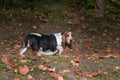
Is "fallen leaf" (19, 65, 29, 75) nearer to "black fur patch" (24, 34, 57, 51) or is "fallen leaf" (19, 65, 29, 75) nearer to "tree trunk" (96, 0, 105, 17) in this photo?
"black fur patch" (24, 34, 57, 51)

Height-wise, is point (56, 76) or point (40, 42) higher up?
point (56, 76)

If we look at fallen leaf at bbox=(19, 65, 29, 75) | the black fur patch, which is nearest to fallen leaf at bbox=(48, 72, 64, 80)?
fallen leaf at bbox=(19, 65, 29, 75)

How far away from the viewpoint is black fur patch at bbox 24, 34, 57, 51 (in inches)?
367

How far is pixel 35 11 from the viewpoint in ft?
A: 57.0

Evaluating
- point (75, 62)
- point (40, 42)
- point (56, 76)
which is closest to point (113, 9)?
point (40, 42)

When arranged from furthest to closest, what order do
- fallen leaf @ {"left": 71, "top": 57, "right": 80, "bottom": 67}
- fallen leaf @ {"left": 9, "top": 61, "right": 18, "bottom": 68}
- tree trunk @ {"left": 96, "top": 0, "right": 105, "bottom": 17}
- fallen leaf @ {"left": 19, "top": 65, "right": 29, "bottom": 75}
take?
tree trunk @ {"left": 96, "top": 0, "right": 105, "bottom": 17}
fallen leaf @ {"left": 71, "top": 57, "right": 80, "bottom": 67}
fallen leaf @ {"left": 9, "top": 61, "right": 18, "bottom": 68}
fallen leaf @ {"left": 19, "top": 65, "right": 29, "bottom": 75}

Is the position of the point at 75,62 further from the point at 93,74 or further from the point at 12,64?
the point at 12,64

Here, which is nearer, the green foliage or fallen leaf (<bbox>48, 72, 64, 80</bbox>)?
fallen leaf (<bbox>48, 72, 64, 80</bbox>)

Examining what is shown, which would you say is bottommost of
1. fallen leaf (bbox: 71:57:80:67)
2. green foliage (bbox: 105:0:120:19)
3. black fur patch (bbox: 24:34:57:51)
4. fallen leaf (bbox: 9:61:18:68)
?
green foliage (bbox: 105:0:120:19)

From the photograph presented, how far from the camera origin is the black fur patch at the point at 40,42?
9.32 m

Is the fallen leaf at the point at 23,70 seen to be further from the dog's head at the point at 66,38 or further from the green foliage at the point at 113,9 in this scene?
the green foliage at the point at 113,9

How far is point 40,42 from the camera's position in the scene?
30.8ft

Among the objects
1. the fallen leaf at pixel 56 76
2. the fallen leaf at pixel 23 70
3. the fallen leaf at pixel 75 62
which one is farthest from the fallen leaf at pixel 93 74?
the fallen leaf at pixel 23 70

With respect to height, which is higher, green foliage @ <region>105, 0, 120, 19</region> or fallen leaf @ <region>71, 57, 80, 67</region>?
fallen leaf @ <region>71, 57, 80, 67</region>
